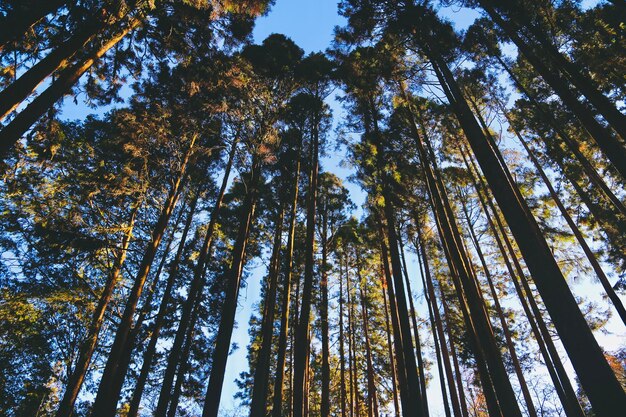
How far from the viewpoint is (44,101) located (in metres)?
4.92

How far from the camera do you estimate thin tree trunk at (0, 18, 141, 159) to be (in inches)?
167

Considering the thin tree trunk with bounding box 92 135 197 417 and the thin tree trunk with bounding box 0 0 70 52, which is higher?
the thin tree trunk with bounding box 0 0 70 52

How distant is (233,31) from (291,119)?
6726 mm

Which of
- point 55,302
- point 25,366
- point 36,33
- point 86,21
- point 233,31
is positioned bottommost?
point 25,366

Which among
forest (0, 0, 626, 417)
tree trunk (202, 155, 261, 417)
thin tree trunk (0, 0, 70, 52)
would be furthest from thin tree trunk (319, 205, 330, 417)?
thin tree trunk (0, 0, 70, 52)

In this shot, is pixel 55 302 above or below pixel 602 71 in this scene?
below

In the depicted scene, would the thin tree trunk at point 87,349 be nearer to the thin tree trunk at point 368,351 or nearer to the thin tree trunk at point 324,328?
the thin tree trunk at point 324,328

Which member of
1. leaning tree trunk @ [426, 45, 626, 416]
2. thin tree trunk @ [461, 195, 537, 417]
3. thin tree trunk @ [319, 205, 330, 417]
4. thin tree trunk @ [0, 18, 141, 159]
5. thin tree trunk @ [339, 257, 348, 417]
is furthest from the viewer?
thin tree trunk @ [339, 257, 348, 417]

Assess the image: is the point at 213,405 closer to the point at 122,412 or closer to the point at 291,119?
the point at 291,119

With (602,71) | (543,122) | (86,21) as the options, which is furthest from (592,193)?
(86,21)

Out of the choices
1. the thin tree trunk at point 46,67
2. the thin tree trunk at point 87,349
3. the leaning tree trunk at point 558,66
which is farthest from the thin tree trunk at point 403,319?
the thin tree trunk at point 46,67

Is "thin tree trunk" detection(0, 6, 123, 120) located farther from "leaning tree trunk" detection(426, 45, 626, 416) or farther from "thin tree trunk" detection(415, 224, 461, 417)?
"thin tree trunk" detection(415, 224, 461, 417)

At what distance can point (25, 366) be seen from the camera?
11414mm

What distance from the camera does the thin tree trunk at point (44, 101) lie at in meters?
4.23
